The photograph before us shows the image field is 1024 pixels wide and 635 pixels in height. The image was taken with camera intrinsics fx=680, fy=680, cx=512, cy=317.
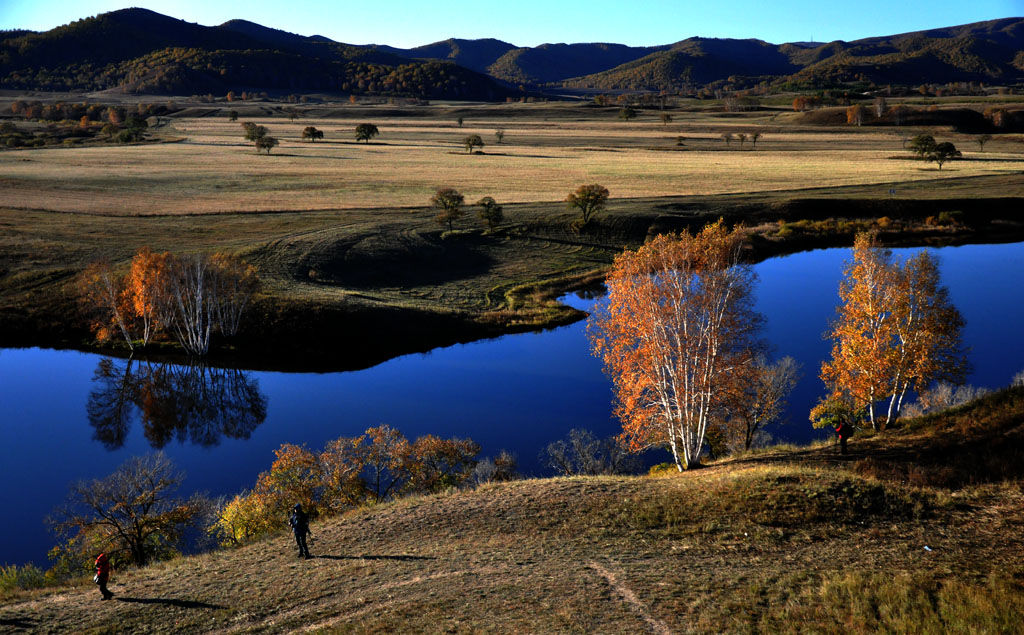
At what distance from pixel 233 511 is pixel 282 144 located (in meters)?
149

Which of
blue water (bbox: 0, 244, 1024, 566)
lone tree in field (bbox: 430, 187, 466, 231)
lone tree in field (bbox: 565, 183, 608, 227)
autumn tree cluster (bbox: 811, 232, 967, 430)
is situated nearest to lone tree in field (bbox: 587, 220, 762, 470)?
autumn tree cluster (bbox: 811, 232, 967, 430)

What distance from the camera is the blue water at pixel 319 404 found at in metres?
41.8

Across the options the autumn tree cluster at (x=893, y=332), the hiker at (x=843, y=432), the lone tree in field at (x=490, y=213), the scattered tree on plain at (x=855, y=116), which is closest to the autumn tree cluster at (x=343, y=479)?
the hiker at (x=843, y=432)

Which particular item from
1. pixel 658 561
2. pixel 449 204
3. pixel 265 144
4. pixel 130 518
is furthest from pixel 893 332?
pixel 265 144

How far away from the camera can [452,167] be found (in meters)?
131

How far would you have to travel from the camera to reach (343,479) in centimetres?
3503

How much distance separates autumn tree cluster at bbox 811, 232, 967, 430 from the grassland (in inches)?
1277

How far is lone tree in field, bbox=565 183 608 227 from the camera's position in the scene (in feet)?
284

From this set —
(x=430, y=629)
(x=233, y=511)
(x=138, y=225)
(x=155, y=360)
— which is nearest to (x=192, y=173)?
(x=138, y=225)

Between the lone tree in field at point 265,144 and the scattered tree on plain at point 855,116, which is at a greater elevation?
the scattered tree on plain at point 855,116

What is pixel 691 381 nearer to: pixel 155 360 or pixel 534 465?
pixel 534 465

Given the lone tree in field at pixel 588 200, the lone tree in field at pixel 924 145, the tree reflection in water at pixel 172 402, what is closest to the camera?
the tree reflection in water at pixel 172 402

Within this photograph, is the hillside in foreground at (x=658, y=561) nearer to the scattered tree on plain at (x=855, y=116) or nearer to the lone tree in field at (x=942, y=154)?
the lone tree in field at (x=942, y=154)

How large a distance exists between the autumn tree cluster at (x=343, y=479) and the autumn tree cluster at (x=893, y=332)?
68.7ft
